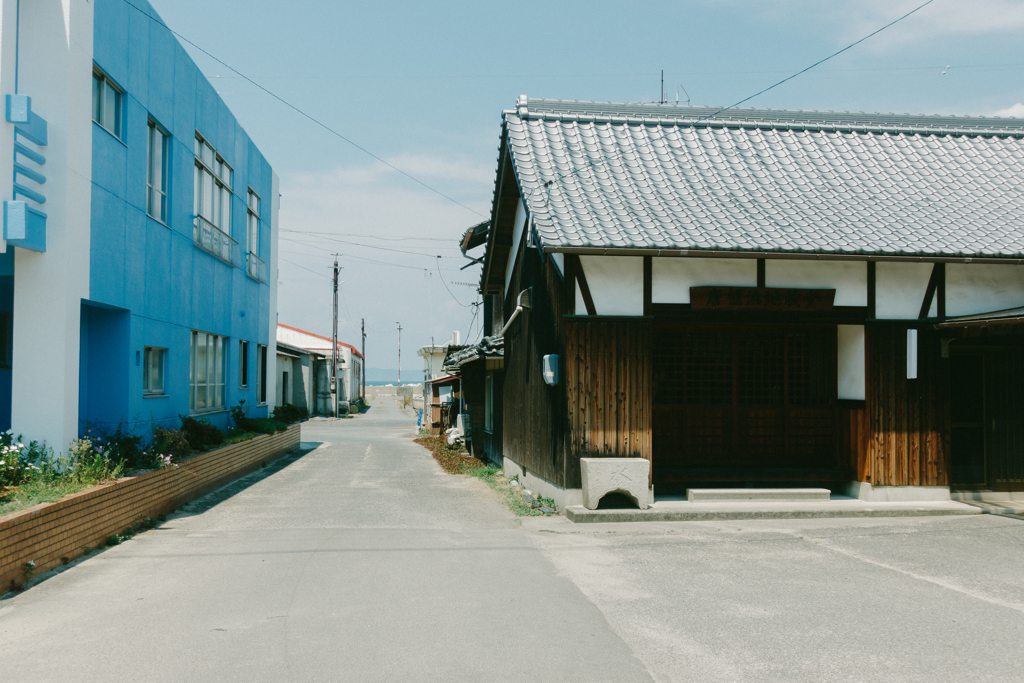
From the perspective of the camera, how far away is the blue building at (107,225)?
8398 mm

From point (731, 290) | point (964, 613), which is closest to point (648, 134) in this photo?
point (731, 290)

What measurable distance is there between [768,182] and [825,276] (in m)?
2.12

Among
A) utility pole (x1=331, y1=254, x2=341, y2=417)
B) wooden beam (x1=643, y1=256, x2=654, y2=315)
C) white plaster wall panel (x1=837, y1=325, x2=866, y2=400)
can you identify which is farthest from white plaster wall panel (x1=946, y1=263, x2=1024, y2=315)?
utility pole (x1=331, y1=254, x2=341, y2=417)

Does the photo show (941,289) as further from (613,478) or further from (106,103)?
(106,103)

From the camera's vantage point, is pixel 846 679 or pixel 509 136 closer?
pixel 846 679

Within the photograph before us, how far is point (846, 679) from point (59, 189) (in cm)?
952

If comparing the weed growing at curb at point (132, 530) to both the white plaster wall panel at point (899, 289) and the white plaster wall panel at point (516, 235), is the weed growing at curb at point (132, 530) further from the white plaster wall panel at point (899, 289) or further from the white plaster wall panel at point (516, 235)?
the white plaster wall panel at point (899, 289)

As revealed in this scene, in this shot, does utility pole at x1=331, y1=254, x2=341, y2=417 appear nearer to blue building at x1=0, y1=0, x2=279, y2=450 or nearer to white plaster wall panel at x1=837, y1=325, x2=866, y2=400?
blue building at x1=0, y1=0, x2=279, y2=450

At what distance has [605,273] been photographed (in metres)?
9.55

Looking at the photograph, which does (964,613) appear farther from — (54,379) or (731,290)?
(54,379)

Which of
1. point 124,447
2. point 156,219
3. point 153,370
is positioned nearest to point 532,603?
point 124,447

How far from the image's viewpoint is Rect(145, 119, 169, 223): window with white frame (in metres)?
11.9

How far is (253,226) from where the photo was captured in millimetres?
20000

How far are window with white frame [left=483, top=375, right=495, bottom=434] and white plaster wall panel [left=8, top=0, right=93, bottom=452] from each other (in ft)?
35.3
